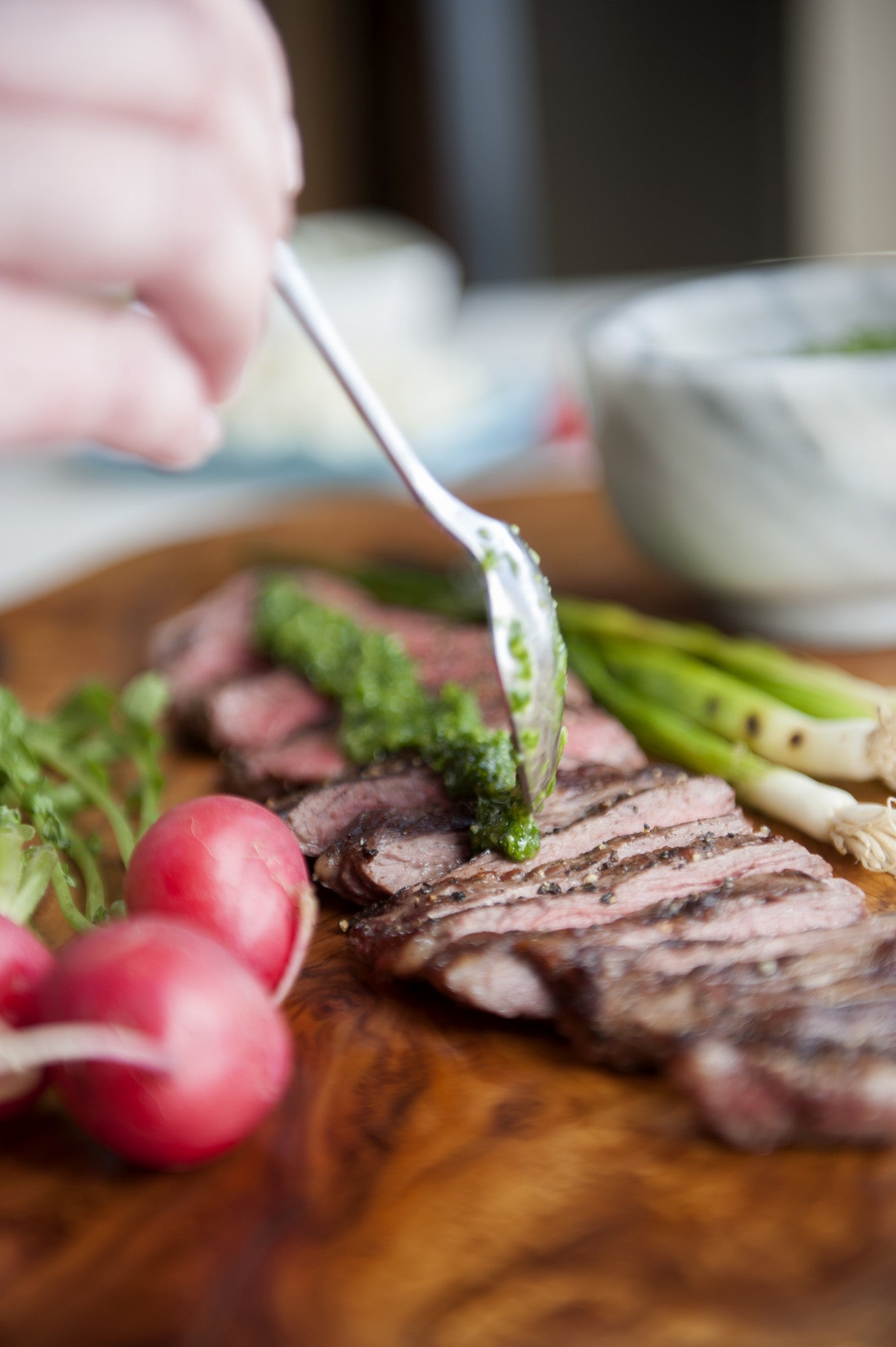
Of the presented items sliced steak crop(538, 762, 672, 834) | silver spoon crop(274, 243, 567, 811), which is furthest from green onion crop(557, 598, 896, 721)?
silver spoon crop(274, 243, 567, 811)

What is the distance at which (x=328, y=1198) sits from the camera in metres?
1.47

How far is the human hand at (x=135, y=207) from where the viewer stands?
65.5 inches

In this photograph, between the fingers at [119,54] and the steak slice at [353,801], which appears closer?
the fingers at [119,54]

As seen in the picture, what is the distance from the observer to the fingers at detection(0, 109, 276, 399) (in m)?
1.67

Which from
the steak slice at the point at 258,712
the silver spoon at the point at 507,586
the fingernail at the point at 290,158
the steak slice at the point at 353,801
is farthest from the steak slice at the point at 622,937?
the fingernail at the point at 290,158

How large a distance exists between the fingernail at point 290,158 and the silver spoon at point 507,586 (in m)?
0.12

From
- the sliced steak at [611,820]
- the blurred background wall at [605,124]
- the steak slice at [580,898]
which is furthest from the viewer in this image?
the blurred background wall at [605,124]

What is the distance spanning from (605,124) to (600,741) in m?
8.13

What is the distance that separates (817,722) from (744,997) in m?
0.95

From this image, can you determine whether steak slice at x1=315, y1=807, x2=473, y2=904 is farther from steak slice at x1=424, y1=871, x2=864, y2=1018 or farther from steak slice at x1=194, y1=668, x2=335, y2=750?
steak slice at x1=194, y1=668, x2=335, y2=750

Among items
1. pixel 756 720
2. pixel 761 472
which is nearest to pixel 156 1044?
pixel 756 720

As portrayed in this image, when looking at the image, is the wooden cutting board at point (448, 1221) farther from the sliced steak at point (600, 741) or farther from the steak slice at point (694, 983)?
the sliced steak at point (600, 741)

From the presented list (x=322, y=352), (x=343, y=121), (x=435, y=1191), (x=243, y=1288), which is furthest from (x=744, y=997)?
(x=343, y=121)

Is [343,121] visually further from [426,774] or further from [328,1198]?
[328,1198]
